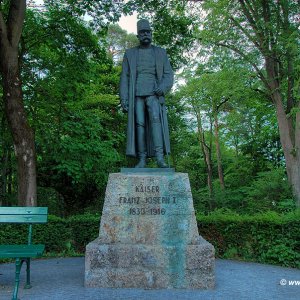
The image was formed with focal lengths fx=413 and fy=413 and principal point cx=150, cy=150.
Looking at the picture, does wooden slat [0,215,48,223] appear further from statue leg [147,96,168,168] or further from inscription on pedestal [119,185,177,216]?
statue leg [147,96,168,168]

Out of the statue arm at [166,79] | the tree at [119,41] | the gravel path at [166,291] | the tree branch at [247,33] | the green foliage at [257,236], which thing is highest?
the tree at [119,41]

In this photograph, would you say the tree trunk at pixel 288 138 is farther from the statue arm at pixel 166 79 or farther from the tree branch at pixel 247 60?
the statue arm at pixel 166 79

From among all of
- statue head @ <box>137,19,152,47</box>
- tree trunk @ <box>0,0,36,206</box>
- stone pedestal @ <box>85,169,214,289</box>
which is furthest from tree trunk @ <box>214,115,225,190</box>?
stone pedestal @ <box>85,169,214,289</box>

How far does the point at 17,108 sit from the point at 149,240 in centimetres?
591

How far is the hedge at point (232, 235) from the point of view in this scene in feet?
27.0

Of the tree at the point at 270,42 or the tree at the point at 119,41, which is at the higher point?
the tree at the point at 119,41

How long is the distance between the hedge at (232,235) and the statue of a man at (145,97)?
301cm

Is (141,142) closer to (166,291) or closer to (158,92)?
(158,92)

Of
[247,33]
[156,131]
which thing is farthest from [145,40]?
[247,33]

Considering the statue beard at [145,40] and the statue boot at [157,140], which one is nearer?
the statue boot at [157,140]

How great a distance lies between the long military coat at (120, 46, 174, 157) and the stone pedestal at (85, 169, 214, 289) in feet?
2.25

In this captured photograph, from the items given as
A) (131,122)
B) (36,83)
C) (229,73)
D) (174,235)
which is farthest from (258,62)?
(174,235)

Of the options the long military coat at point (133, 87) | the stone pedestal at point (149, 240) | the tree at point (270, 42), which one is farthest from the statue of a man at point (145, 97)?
the tree at point (270, 42)

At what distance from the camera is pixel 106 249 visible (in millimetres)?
5840
